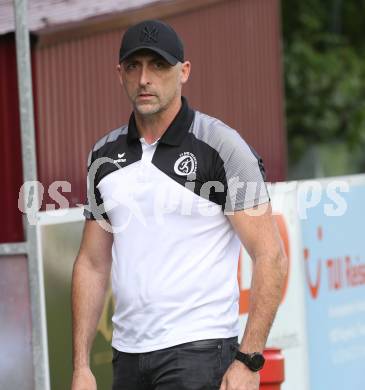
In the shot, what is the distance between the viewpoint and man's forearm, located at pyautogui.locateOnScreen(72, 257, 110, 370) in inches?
168

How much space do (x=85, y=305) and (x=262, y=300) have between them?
754 millimetres

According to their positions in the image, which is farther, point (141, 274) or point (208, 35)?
point (208, 35)

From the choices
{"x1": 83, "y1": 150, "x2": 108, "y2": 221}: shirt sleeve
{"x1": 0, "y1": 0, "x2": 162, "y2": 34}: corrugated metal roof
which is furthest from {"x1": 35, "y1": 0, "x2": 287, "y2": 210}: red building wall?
{"x1": 83, "y1": 150, "x2": 108, "y2": 221}: shirt sleeve

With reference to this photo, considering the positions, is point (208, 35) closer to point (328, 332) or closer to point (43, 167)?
point (43, 167)

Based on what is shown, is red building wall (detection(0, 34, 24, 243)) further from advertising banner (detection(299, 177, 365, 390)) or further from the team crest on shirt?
the team crest on shirt

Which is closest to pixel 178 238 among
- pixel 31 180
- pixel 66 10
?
pixel 31 180

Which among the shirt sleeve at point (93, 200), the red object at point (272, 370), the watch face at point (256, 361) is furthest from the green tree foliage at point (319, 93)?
the watch face at point (256, 361)

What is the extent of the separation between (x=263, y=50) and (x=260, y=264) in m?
7.50

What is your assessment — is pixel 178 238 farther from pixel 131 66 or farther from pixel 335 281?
pixel 335 281

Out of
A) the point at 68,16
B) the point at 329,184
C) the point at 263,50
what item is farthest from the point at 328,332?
the point at 263,50

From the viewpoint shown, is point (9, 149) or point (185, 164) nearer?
point (185, 164)

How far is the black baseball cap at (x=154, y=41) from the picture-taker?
Answer: 4117 mm

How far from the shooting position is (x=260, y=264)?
3986 mm

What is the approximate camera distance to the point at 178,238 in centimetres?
408
